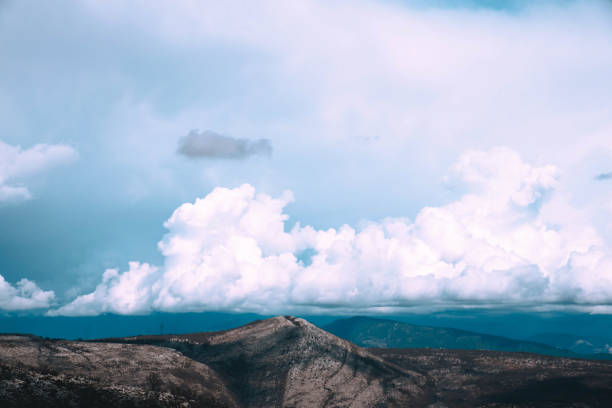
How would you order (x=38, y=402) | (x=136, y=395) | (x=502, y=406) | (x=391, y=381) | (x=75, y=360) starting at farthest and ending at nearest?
(x=391, y=381) < (x=502, y=406) < (x=75, y=360) < (x=136, y=395) < (x=38, y=402)

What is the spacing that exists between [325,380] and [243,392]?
31.7 m

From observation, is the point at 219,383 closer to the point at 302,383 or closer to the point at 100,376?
the point at 302,383

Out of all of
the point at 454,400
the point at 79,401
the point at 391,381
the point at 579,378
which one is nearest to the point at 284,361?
the point at 391,381

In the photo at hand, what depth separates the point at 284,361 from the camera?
195 m

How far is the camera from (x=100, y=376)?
14338 cm

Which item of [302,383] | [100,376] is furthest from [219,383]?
[100,376]

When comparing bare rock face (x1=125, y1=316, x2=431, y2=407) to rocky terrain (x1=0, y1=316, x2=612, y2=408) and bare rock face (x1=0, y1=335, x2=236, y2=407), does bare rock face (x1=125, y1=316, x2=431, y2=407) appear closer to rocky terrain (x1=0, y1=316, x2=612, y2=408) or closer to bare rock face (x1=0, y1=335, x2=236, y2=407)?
rocky terrain (x1=0, y1=316, x2=612, y2=408)

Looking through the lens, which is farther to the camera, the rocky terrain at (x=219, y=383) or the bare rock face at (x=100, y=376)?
the rocky terrain at (x=219, y=383)

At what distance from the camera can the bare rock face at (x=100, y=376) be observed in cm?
11550

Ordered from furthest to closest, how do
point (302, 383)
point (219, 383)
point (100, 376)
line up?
point (302, 383) < point (219, 383) < point (100, 376)

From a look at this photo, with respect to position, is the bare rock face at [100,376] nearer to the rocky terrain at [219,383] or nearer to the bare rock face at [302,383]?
the rocky terrain at [219,383]

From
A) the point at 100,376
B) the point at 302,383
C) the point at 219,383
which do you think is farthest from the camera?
the point at 302,383

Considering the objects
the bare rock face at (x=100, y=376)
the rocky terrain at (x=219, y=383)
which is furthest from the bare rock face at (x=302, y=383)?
the bare rock face at (x=100, y=376)

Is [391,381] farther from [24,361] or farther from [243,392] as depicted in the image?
[24,361]
